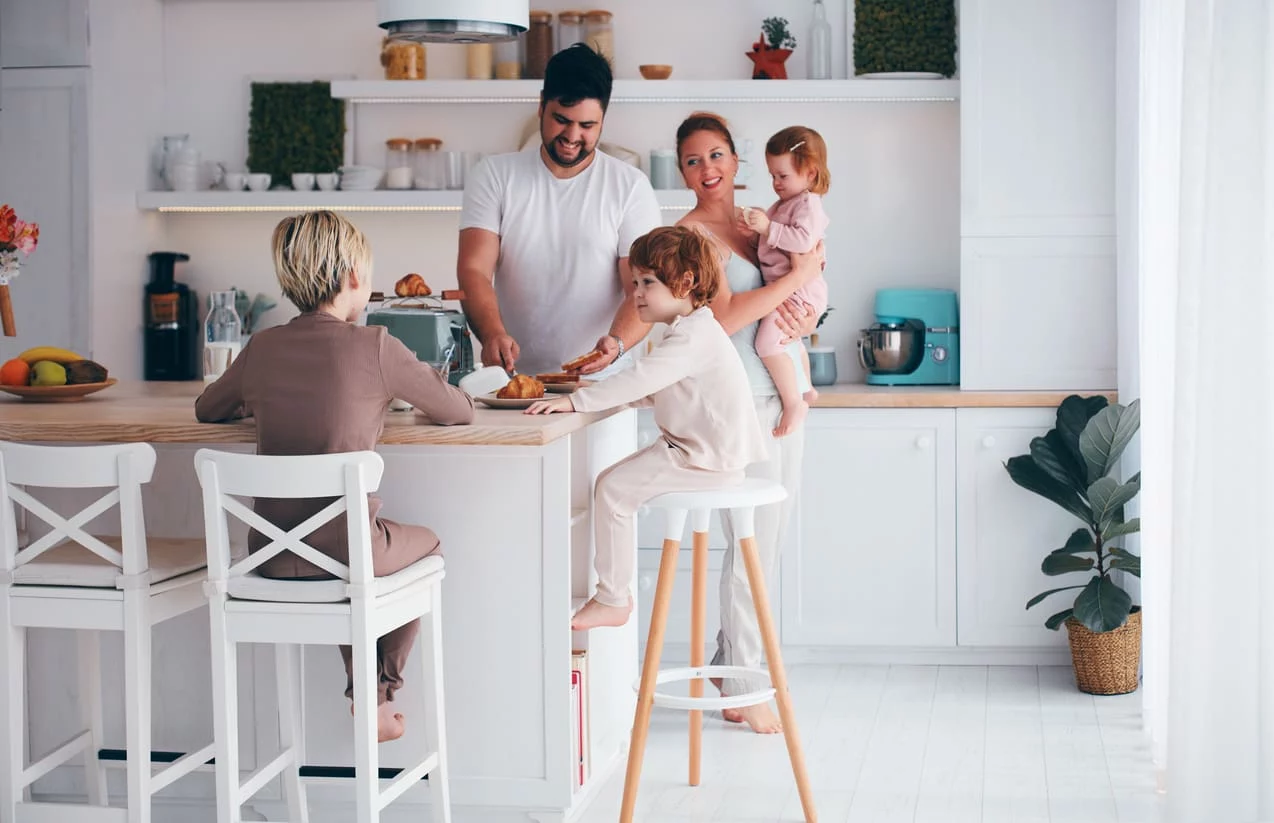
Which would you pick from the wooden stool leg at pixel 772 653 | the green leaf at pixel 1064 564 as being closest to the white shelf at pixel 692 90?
the green leaf at pixel 1064 564

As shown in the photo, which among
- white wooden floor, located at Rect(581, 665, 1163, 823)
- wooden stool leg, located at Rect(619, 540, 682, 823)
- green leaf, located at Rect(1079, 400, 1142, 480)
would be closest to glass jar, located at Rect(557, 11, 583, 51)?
green leaf, located at Rect(1079, 400, 1142, 480)

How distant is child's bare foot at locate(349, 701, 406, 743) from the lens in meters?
2.84

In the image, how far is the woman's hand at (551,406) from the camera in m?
2.81

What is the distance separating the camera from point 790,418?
3.71 meters

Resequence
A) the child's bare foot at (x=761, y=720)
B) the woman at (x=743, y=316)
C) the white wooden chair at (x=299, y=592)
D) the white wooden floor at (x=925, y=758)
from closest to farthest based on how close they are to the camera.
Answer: the white wooden chair at (x=299, y=592) < the white wooden floor at (x=925, y=758) < the woman at (x=743, y=316) < the child's bare foot at (x=761, y=720)

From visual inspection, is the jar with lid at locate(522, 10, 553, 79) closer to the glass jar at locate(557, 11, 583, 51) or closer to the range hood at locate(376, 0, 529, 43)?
the glass jar at locate(557, 11, 583, 51)

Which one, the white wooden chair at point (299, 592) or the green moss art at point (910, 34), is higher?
the green moss art at point (910, 34)

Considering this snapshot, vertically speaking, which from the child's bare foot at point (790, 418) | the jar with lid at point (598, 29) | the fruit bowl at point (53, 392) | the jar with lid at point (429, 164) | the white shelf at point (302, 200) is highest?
the jar with lid at point (598, 29)

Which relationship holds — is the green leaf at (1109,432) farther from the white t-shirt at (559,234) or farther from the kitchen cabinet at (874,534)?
the white t-shirt at (559,234)

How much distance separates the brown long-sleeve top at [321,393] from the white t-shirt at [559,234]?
1.11 m

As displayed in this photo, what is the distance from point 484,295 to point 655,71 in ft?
5.67

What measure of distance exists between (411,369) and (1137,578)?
8.85 ft

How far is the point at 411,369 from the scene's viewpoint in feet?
8.55

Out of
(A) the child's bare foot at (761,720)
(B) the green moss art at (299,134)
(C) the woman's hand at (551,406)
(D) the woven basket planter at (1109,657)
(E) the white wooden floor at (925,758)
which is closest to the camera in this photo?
(C) the woman's hand at (551,406)
